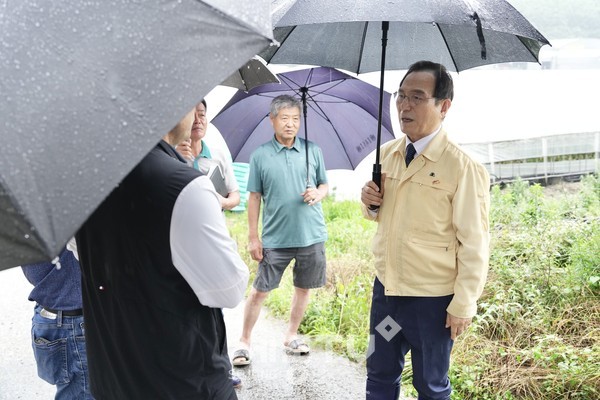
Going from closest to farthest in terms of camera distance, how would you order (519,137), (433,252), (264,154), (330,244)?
(433,252), (264,154), (330,244), (519,137)

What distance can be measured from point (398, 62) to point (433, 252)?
1296 mm

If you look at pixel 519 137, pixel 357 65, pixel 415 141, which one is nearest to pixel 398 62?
pixel 357 65

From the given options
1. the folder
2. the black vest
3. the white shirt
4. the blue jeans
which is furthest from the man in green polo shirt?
the white shirt

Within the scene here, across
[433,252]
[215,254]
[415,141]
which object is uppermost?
[415,141]

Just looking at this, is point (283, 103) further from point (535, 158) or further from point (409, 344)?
point (535, 158)

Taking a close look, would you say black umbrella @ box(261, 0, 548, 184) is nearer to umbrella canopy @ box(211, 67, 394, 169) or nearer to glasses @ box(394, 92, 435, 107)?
glasses @ box(394, 92, 435, 107)

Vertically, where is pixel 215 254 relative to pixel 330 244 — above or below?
above

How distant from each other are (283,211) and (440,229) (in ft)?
5.68

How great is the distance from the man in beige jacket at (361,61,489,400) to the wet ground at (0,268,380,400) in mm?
1268

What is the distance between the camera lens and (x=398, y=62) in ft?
11.6

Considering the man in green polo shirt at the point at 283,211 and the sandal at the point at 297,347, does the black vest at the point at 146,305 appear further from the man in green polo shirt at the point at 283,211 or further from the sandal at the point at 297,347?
the sandal at the point at 297,347

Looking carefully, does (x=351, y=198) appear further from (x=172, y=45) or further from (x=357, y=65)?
(x=172, y=45)

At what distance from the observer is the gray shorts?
4.39 meters

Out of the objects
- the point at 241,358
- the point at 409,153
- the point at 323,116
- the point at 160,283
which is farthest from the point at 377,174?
the point at 241,358
